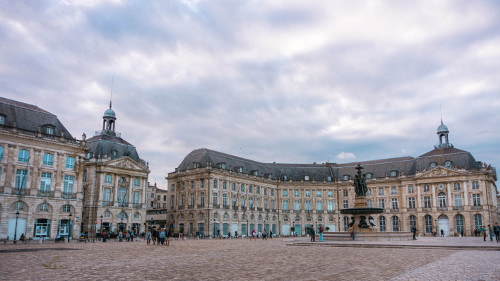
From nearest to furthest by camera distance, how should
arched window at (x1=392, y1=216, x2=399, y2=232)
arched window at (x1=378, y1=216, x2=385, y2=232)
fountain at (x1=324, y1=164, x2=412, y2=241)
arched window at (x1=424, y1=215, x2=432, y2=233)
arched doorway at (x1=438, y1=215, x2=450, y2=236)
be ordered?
fountain at (x1=324, y1=164, x2=412, y2=241), arched doorway at (x1=438, y1=215, x2=450, y2=236), arched window at (x1=424, y1=215, x2=432, y2=233), arched window at (x1=392, y1=216, x2=399, y2=232), arched window at (x1=378, y1=216, x2=385, y2=232)

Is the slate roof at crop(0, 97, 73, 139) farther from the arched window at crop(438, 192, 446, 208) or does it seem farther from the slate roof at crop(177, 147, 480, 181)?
the arched window at crop(438, 192, 446, 208)

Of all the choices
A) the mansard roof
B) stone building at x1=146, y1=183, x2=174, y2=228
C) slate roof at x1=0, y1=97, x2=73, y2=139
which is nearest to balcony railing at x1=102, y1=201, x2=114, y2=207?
stone building at x1=146, y1=183, x2=174, y2=228

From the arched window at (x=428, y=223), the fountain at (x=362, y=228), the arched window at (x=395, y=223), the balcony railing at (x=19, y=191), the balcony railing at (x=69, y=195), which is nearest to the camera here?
the fountain at (x=362, y=228)

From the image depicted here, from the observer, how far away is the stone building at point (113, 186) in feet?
184

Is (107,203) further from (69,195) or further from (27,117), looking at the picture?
(27,117)

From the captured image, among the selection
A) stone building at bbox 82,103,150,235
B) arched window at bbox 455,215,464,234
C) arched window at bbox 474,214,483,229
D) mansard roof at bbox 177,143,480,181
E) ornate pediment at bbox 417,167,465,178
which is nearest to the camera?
stone building at bbox 82,103,150,235

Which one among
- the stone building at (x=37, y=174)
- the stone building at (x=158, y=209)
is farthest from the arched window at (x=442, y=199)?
the stone building at (x=37, y=174)

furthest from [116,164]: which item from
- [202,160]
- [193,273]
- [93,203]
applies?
[193,273]

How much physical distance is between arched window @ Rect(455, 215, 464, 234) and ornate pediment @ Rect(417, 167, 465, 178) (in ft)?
23.4

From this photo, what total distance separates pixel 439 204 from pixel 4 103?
68.0 m

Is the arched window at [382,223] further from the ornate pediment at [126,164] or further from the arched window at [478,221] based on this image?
the ornate pediment at [126,164]

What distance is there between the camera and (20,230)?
42.8 m

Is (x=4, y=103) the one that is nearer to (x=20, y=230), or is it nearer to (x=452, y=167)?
(x=20, y=230)

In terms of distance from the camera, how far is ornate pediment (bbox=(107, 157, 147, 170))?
192 ft
